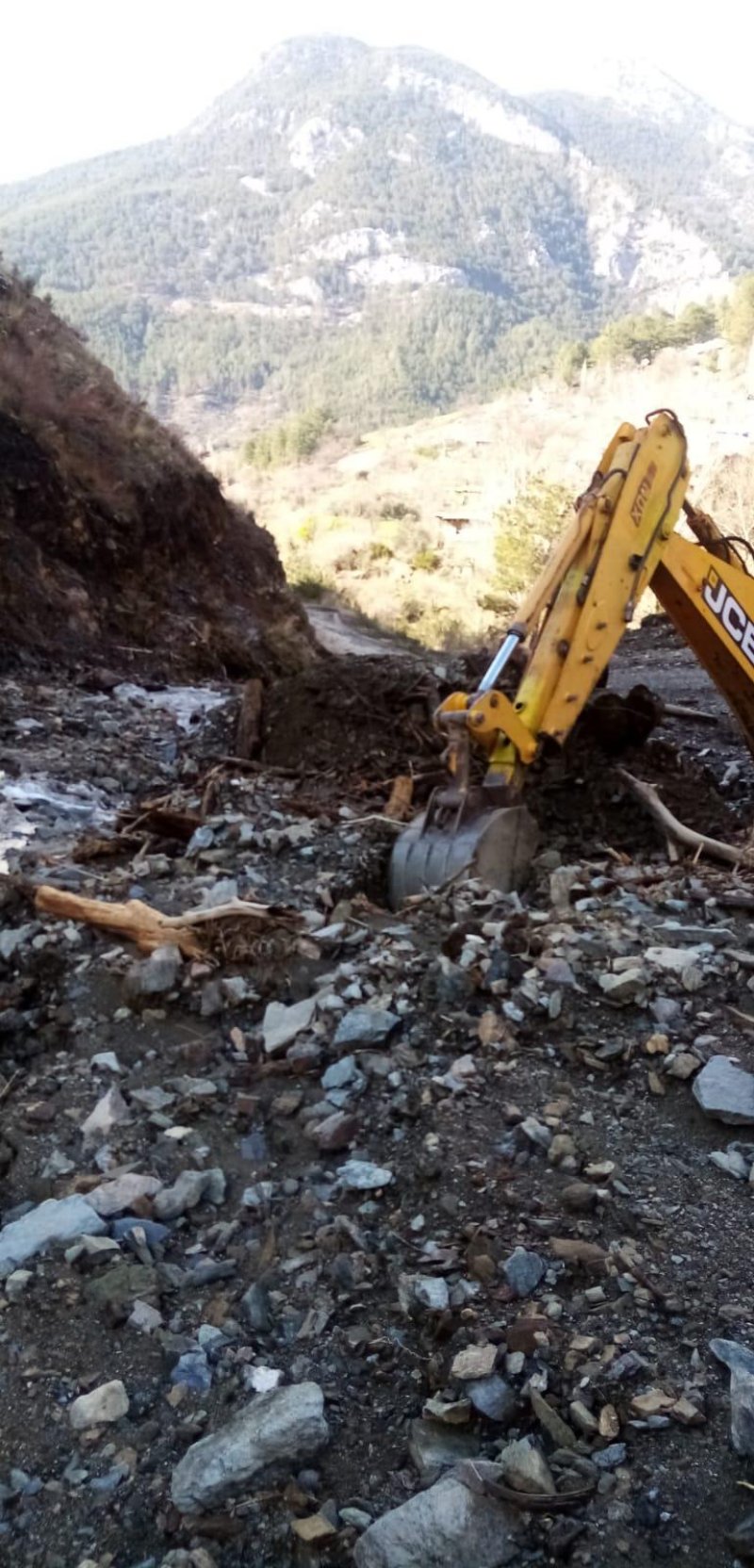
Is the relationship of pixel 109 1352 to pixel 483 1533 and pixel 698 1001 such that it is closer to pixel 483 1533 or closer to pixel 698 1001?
pixel 483 1533

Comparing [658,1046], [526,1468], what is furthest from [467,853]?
[526,1468]

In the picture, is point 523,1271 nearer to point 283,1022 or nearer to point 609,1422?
point 609,1422

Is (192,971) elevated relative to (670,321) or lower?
elevated

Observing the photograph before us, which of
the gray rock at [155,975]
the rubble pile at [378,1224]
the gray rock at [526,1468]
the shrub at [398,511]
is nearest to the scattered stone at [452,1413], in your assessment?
the rubble pile at [378,1224]

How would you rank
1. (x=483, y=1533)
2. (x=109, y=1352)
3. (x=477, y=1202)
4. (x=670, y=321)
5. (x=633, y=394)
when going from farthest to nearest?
(x=670, y=321), (x=633, y=394), (x=477, y=1202), (x=109, y=1352), (x=483, y=1533)

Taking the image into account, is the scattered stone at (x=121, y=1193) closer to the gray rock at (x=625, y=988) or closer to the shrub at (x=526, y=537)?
the gray rock at (x=625, y=988)

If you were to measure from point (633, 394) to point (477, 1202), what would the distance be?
60630 millimetres

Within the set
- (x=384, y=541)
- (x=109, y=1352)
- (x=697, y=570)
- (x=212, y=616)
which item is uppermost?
(x=697, y=570)

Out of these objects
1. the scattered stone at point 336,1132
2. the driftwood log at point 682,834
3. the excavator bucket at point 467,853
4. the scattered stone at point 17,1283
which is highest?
the scattered stone at point 17,1283

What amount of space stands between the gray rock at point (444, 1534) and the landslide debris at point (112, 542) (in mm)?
9471

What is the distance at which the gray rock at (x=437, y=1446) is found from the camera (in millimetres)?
2221

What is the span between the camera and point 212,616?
45.0 ft

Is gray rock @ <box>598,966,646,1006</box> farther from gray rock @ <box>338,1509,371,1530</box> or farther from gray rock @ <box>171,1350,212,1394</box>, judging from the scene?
gray rock @ <box>338,1509,371,1530</box>

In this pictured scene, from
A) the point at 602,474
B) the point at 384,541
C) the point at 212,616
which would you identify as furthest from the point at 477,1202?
the point at 384,541
